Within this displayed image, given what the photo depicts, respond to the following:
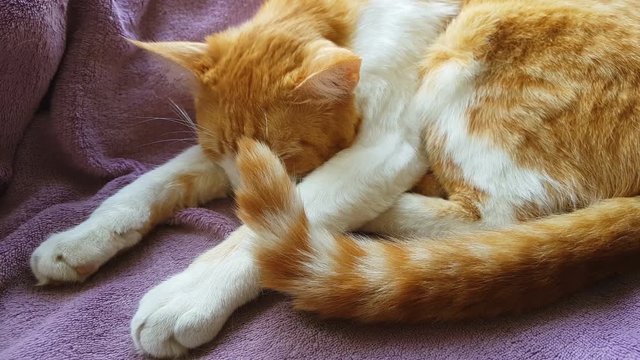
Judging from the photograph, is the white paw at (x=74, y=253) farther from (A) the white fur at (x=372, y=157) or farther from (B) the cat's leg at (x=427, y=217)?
(B) the cat's leg at (x=427, y=217)

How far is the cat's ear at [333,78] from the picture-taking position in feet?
3.59

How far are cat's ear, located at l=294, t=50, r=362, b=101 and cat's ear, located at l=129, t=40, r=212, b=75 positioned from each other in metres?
0.24

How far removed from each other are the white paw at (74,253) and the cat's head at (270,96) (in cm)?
29

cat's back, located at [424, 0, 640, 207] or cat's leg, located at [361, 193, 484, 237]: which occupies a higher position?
cat's back, located at [424, 0, 640, 207]

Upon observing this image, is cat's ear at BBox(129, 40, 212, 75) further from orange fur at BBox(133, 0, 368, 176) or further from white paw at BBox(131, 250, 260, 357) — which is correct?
white paw at BBox(131, 250, 260, 357)

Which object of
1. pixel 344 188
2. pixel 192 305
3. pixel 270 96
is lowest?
pixel 192 305

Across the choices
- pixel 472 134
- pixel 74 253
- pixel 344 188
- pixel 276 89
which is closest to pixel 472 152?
pixel 472 134

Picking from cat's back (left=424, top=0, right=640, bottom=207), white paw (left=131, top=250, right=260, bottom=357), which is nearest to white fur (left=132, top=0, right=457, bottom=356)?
white paw (left=131, top=250, right=260, bottom=357)

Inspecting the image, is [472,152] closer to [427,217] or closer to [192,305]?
[427,217]

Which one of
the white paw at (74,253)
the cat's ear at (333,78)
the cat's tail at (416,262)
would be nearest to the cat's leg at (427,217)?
the cat's tail at (416,262)

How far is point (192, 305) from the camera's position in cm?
107

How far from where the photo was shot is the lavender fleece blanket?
106cm

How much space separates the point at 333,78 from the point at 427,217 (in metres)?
0.34

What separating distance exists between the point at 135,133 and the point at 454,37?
778 millimetres
